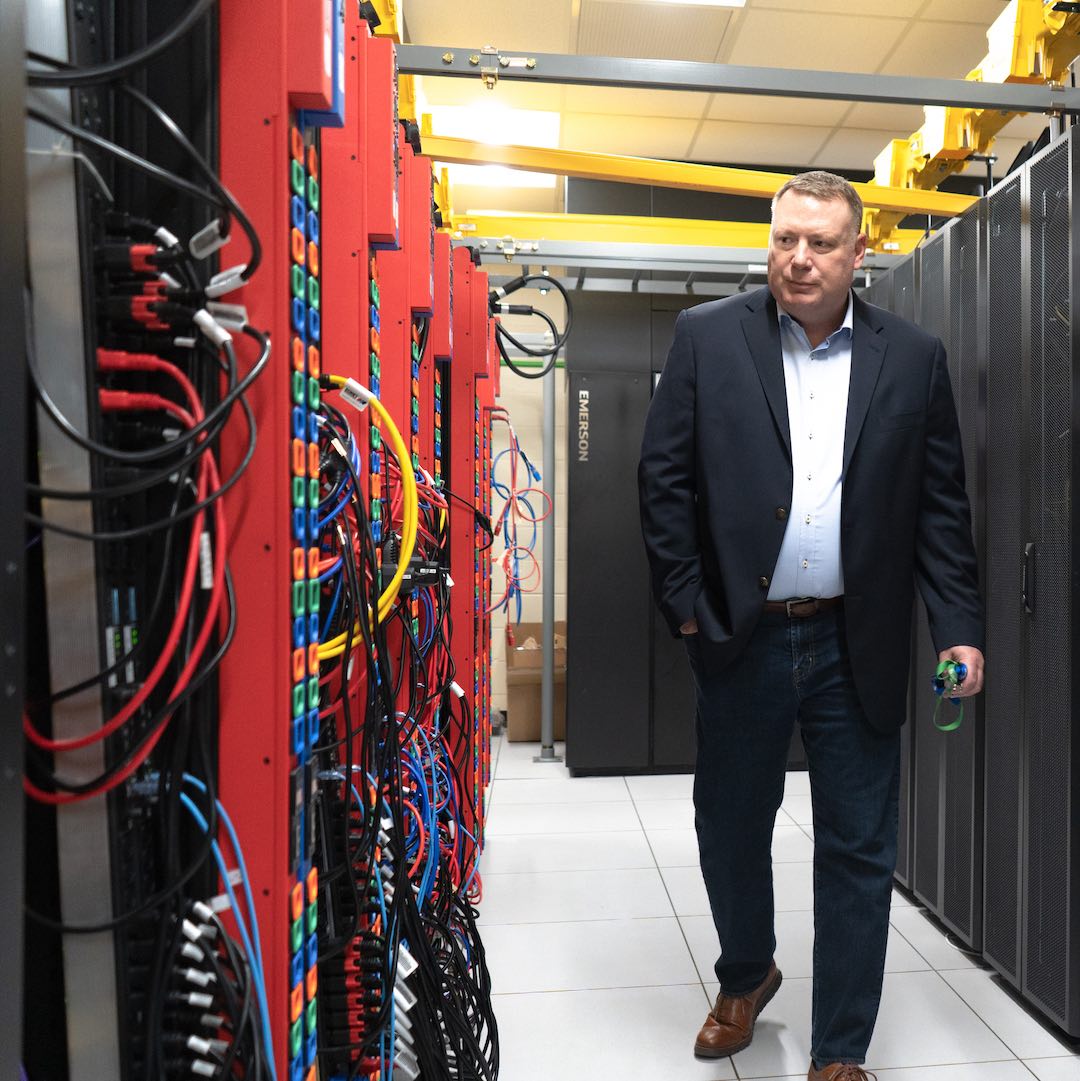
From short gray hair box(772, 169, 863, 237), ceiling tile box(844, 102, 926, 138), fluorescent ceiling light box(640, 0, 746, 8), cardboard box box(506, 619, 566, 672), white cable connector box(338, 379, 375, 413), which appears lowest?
cardboard box box(506, 619, 566, 672)

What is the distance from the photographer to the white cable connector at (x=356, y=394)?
122cm

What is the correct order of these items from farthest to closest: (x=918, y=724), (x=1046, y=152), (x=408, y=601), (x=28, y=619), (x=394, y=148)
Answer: (x=918, y=724)
(x=1046, y=152)
(x=408, y=601)
(x=394, y=148)
(x=28, y=619)

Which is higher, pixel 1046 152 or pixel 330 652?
pixel 1046 152

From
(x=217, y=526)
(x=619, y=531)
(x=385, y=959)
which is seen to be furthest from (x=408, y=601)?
(x=619, y=531)

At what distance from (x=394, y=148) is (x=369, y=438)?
1.61ft

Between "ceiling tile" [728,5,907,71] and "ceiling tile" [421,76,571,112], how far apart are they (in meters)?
0.88

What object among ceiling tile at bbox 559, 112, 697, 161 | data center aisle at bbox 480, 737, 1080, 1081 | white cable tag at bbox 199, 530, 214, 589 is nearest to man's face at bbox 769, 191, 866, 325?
white cable tag at bbox 199, 530, 214, 589

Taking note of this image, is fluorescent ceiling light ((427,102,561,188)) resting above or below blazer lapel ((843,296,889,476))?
above

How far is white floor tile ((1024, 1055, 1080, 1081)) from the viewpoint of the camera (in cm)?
175

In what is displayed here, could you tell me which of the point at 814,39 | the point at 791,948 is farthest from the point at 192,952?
the point at 814,39

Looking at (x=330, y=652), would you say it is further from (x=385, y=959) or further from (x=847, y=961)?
(x=847, y=961)

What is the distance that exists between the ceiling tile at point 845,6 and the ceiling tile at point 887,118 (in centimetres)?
68

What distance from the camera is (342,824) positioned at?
4.35 ft

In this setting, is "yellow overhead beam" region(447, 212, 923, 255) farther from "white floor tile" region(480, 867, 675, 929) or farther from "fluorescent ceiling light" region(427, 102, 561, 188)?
"white floor tile" region(480, 867, 675, 929)
